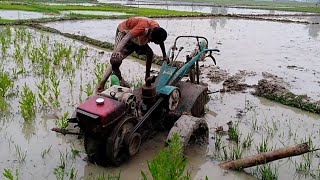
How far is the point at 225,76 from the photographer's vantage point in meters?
7.66

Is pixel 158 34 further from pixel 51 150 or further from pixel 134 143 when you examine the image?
pixel 51 150

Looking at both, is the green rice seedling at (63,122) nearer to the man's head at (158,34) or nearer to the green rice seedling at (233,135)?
the man's head at (158,34)

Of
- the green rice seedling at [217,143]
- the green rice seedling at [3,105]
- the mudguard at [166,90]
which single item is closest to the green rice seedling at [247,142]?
the green rice seedling at [217,143]

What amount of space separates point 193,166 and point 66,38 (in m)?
9.21

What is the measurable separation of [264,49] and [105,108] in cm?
884

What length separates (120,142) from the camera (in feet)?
11.6

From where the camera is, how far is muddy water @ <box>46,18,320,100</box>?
314 inches

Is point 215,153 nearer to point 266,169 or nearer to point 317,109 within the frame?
point 266,169

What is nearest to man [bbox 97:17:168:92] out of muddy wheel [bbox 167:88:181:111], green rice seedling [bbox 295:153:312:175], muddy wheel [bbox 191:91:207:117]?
muddy wheel [bbox 167:88:181:111]

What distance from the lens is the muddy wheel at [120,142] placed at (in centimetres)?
342

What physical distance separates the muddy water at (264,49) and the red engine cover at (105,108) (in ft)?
14.0

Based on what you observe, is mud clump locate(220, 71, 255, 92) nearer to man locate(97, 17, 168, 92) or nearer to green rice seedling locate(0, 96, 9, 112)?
man locate(97, 17, 168, 92)

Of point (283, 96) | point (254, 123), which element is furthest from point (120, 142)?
point (283, 96)

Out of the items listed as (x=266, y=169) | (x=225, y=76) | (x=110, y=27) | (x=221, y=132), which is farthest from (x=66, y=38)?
(x=266, y=169)
